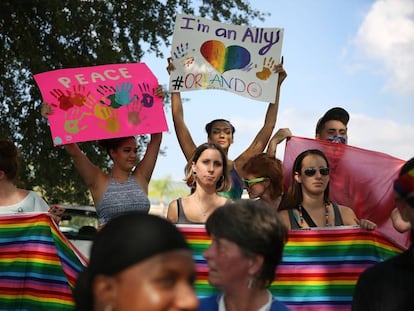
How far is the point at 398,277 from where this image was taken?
2.96m

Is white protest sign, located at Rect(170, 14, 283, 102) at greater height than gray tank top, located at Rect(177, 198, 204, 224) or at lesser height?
greater

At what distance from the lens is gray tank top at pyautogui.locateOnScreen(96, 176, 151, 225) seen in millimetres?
5395

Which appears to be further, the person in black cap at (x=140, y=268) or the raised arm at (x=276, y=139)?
the raised arm at (x=276, y=139)

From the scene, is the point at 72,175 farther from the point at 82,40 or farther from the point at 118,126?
the point at 118,126

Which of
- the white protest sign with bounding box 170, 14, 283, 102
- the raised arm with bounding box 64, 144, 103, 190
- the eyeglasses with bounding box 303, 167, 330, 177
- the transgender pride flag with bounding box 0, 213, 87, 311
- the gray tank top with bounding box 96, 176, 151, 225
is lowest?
the transgender pride flag with bounding box 0, 213, 87, 311

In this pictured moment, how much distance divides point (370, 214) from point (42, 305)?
9.01ft

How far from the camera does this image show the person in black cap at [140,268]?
1.85m

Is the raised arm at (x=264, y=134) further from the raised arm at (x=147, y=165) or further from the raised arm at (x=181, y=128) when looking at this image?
the raised arm at (x=147, y=165)

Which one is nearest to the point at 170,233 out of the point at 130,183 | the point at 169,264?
the point at 169,264

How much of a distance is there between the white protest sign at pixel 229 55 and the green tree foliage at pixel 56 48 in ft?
23.9

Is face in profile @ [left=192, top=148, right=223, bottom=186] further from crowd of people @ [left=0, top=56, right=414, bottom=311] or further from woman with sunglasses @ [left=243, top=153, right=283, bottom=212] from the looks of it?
woman with sunglasses @ [left=243, top=153, right=283, bottom=212]

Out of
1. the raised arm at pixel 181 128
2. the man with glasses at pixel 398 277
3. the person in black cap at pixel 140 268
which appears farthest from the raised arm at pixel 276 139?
the person in black cap at pixel 140 268

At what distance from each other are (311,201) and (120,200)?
4.62 ft

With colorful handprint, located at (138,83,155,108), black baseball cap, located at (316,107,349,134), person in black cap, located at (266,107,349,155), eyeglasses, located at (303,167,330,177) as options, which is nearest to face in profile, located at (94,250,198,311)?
eyeglasses, located at (303,167,330,177)
